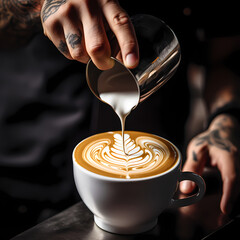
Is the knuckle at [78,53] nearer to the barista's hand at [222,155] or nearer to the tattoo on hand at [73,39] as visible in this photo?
the tattoo on hand at [73,39]

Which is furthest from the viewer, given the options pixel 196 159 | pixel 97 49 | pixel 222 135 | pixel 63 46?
pixel 222 135

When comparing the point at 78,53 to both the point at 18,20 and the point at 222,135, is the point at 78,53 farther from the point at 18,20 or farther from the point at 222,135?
the point at 222,135

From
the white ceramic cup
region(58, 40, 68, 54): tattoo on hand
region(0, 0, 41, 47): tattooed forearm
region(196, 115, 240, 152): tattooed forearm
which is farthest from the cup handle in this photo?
region(0, 0, 41, 47): tattooed forearm

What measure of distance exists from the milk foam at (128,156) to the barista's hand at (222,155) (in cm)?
18

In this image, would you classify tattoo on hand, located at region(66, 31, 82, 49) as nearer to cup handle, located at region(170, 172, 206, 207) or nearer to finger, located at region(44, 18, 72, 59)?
finger, located at region(44, 18, 72, 59)

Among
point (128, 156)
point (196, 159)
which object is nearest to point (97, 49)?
point (128, 156)

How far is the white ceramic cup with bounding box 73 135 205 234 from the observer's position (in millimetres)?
611

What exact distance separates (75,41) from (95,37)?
6 centimetres

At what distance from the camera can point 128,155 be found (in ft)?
2.44

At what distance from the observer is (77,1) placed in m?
0.63

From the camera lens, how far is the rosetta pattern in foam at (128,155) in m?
0.68

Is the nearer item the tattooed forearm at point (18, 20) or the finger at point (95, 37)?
the finger at point (95, 37)

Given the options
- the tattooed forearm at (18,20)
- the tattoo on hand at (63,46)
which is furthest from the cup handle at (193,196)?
the tattooed forearm at (18,20)

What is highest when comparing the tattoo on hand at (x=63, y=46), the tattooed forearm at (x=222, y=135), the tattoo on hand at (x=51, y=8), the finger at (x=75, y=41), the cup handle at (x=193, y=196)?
the tattoo on hand at (x=51, y=8)
